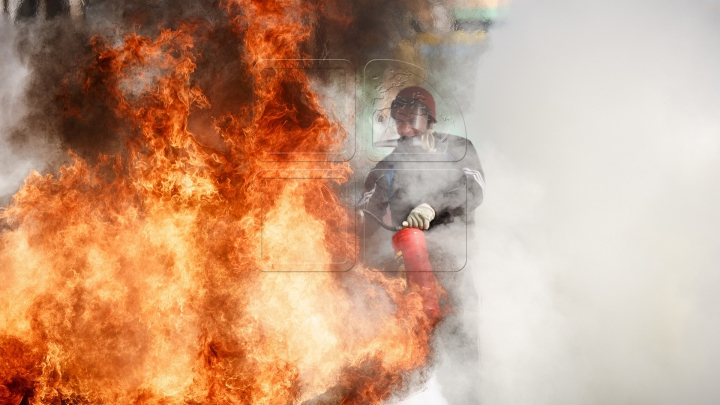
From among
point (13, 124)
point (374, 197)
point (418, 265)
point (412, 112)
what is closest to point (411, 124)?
point (412, 112)

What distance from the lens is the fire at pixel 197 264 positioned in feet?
11.4

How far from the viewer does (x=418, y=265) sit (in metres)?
3.43

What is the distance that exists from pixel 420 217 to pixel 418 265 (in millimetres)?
374

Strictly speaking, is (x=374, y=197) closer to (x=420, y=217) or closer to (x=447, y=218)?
(x=420, y=217)

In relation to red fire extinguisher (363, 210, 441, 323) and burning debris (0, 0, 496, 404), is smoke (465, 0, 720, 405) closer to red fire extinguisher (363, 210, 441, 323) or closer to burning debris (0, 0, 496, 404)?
red fire extinguisher (363, 210, 441, 323)

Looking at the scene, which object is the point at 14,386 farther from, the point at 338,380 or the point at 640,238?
the point at 640,238

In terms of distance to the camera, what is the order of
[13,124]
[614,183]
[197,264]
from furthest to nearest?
1. [13,124]
2. [197,264]
3. [614,183]

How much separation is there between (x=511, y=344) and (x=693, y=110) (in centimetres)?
226

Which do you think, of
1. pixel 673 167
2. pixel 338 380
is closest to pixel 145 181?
pixel 338 380

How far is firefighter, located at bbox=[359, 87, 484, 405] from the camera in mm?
3432

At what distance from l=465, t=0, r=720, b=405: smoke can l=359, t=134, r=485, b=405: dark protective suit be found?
277 millimetres

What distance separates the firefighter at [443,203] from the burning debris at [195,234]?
0.78ft
